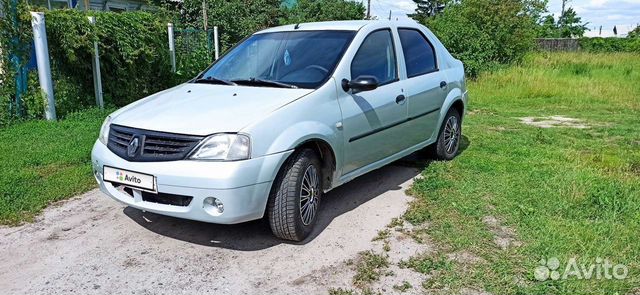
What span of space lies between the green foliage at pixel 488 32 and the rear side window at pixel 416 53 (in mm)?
10945

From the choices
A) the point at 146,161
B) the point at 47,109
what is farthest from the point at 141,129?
the point at 47,109

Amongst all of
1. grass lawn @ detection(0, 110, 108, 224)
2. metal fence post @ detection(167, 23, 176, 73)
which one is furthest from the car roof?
metal fence post @ detection(167, 23, 176, 73)

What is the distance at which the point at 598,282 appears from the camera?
3.12m

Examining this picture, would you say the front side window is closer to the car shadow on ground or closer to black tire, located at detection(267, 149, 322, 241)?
black tire, located at detection(267, 149, 322, 241)

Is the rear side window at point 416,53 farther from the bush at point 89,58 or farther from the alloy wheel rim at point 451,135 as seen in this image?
the bush at point 89,58

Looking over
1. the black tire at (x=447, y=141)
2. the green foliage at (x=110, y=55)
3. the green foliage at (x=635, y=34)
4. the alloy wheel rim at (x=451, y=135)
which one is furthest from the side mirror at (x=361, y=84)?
the green foliage at (x=635, y=34)

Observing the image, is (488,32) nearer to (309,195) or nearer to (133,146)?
(309,195)

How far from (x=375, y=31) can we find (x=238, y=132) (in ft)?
6.68

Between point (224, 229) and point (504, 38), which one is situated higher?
point (504, 38)

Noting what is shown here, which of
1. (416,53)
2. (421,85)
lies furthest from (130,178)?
(416,53)

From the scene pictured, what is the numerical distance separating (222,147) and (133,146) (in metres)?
0.70

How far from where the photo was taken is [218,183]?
322 cm

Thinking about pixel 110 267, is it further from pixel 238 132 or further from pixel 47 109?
pixel 47 109

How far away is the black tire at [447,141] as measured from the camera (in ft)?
19.2
